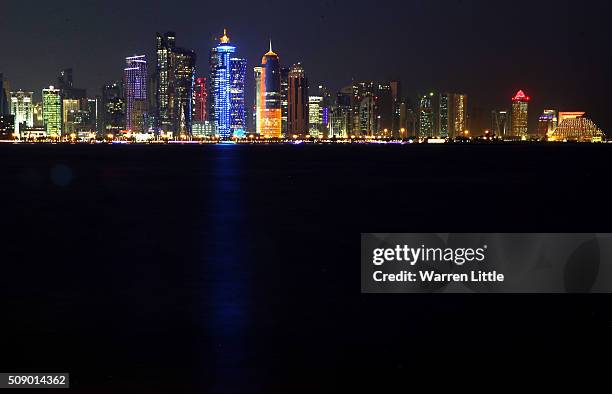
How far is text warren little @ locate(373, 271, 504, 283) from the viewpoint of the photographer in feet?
71.5

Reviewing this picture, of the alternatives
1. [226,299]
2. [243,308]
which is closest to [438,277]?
[243,308]

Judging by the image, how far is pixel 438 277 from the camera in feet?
73.6

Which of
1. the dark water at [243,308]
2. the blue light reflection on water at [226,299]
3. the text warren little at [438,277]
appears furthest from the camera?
the text warren little at [438,277]

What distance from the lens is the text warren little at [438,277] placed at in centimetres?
2180

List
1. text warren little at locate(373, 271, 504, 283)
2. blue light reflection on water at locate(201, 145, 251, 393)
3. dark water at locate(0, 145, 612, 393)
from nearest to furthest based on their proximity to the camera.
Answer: dark water at locate(0, 145, 612, 393) → blue light reflection on water at locate(201, 145, 251, 393) → text warren little at locate(373, 271, 504, 283)

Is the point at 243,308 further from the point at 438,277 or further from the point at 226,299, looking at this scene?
the point at 438,277

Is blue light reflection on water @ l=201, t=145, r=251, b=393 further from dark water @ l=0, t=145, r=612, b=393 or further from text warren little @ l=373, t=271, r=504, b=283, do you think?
text warren little @ l=373, t=271, r=504, b=283

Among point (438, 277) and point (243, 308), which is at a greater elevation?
point (438, 277)

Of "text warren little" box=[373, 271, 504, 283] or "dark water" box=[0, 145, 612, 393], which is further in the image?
"text warren little" box=[373, 271, 504, 283]

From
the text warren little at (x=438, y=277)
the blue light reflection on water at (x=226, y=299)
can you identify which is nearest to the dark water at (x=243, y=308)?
the blue light reflection on water at (x=226, y=299)

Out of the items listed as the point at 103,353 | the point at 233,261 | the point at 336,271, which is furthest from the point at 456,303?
the point at 233,261

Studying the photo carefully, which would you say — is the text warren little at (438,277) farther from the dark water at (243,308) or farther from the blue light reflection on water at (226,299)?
the blue light reflection on water at (226,299)

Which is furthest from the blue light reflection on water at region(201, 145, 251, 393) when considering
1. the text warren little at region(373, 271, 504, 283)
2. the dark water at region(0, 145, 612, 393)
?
the text warren little at region(373, 271, 504, 283)

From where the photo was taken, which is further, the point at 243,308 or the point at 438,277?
the point at 438,277
